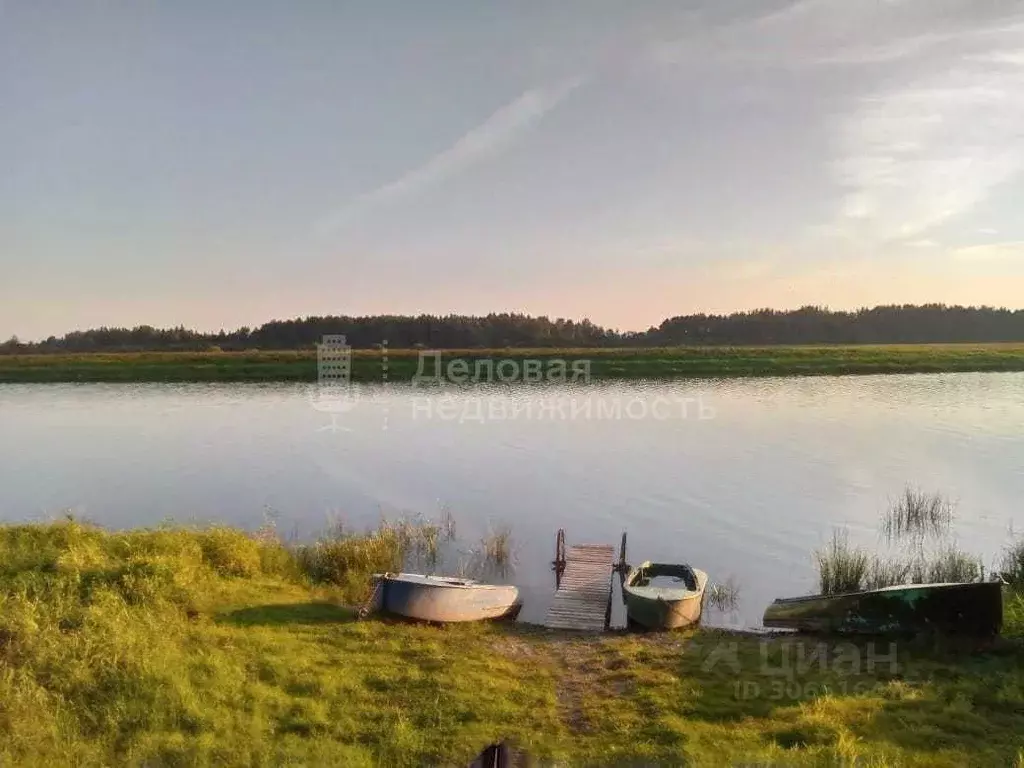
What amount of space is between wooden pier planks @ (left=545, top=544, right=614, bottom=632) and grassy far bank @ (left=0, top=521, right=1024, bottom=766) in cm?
80

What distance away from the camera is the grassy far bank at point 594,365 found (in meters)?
77.7

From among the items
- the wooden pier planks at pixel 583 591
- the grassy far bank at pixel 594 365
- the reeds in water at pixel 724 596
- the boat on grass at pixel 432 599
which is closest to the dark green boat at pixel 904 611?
the reeds in water at pixel 724 596

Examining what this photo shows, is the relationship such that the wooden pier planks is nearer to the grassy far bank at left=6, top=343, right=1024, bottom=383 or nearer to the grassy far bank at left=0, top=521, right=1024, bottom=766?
the grassy far bank at left=0, top=521, right=1024, bottom=766

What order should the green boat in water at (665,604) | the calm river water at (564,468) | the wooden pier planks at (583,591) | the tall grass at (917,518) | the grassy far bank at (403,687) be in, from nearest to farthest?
the grassy far bank at (403,687) < the green boat in water at (665,604) < the wooden pier planks at (583,591) < the tall grass at (917,518) < the calm river water at (564,468)

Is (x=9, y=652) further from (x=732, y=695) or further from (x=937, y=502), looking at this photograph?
(x=937, y=502)

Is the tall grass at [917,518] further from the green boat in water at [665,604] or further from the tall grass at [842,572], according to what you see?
the green boat in water at [665,604]

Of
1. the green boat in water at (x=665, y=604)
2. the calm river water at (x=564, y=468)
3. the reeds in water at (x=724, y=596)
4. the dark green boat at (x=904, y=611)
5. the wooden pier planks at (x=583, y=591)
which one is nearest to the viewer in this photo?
the dark green boat at (x=904, y=611)

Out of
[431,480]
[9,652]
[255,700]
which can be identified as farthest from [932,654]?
[431,480]

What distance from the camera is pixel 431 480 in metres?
29.8

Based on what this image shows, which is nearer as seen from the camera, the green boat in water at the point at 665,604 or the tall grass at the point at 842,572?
the green boat in water at the point at 665,604

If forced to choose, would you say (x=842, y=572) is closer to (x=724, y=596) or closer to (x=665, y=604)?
(x=724, y=596)

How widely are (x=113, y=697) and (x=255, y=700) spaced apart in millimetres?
1805

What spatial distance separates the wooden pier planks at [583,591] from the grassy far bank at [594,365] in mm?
57269

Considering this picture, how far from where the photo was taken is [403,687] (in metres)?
10.9
